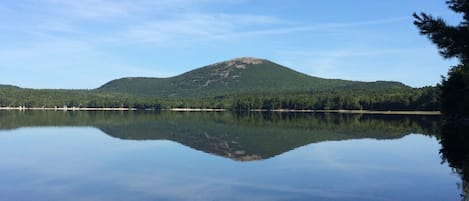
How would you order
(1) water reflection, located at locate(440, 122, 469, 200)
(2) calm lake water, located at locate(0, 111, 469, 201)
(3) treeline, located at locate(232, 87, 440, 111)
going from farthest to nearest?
(3) treeline, located at locate(232, 87, 440, 111) → (1) water reflection, located at locate(440, 122, 469, 200) → (2) calm lake water, located at locate(0, 111, 469, 201)

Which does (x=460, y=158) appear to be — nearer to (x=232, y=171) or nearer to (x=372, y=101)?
(x=232, y=171)

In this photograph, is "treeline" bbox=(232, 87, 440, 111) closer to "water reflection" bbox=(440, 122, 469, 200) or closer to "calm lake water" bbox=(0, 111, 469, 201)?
"water reflection" bbox=(440, 122, 469, 200)

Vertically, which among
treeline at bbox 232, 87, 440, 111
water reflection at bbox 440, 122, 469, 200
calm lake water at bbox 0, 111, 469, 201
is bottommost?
calm lake water at bbox 0, 111, 469, 201

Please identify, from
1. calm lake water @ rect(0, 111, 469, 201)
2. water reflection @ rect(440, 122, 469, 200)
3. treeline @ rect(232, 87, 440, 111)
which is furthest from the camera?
treeline @ rect(232, 87, 440, 111)

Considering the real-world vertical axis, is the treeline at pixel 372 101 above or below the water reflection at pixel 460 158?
above

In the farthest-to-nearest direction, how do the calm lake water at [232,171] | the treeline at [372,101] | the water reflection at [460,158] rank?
1. the treeline at [372,101]
2. the water reflection at [460,158]
3. the calm lake water at [232,171]

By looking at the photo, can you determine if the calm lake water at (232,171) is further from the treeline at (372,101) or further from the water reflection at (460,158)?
the treeline at (372,101)

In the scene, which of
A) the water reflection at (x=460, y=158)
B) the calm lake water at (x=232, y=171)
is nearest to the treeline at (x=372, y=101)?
the water reflection at (x=460, y=158)

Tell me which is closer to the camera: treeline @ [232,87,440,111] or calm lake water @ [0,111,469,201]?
calm lake water @ [0,111,469,201]

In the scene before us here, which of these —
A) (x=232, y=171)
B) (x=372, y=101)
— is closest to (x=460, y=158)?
(x=232, y=171)

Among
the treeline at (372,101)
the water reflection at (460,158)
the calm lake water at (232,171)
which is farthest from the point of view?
the treeline at (372,101)

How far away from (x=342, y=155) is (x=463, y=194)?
705 inches

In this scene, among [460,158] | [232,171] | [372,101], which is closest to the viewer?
[232,171]

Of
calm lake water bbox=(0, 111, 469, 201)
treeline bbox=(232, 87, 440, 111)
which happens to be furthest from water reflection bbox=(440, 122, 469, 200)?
treeline bbox=(232, 87, 440, 111)
